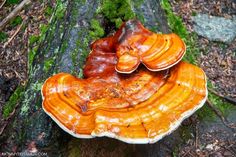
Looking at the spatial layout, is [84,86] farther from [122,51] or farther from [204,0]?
[204,0]

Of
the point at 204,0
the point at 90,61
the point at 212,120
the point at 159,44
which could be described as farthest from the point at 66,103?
the point at 204,0

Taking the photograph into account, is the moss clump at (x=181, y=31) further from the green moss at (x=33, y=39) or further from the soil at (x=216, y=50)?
the green moss at (x=33, y=39)

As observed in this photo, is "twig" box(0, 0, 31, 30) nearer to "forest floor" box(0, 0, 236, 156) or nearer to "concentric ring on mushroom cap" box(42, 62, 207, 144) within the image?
"forest floor" box(0, 0, 236, 156)

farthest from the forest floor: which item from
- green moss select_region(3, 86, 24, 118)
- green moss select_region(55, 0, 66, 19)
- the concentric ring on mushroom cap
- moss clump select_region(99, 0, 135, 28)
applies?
moss clump select_region(99, 0, 135, 28)

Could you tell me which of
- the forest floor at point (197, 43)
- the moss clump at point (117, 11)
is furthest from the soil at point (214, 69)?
the moss clump at point (117, 11)

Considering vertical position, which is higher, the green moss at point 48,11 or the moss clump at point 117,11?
the moss clump at point 117,11

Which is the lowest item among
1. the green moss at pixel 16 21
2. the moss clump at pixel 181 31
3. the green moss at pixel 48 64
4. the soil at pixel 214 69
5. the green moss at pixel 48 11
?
the soil at pixel 214 69

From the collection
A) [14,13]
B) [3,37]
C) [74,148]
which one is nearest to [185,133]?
[74,148]
